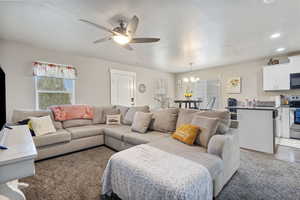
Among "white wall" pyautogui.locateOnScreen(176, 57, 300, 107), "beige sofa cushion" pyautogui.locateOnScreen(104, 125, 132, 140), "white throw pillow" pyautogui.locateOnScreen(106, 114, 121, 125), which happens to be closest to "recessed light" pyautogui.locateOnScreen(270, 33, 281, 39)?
"white wall" pyautogui.locateOnScreen(176, 57, 300, 107)

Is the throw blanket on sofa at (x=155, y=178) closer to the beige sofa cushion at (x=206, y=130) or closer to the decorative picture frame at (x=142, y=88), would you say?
the beige sofa cushion at (x=206, y=130)

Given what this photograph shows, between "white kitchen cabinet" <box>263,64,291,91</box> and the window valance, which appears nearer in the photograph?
the window valance

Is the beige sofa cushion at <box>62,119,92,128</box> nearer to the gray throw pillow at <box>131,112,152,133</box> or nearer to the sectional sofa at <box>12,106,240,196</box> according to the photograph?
the sectional sofa at <box>12,106,240,196</box>

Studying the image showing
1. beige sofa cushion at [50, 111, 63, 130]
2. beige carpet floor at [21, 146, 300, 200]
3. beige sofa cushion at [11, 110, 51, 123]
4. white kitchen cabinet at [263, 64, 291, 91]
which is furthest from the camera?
white kitchen cabinet at [263, 64, 291, 91]

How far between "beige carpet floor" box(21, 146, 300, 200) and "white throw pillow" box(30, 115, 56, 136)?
1.79ft

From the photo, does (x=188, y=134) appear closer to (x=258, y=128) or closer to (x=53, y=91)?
(x=258, y=128)

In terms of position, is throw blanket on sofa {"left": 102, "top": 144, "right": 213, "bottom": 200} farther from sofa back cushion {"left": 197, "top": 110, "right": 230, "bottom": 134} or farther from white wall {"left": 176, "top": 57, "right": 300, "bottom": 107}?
white wall {"left": 176, "top": 57, "right": 300, "bottom": 107}

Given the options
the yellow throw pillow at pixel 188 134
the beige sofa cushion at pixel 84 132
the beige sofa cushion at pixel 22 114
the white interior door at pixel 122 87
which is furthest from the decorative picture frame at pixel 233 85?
the beige sofa cushion at pixel 22 114

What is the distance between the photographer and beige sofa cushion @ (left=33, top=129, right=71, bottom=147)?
2.55 meters

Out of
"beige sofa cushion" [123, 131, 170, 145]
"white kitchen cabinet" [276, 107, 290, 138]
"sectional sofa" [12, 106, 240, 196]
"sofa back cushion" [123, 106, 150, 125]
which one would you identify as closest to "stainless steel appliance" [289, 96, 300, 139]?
"white kitchen cabinet" [276, 107, 290, 138]

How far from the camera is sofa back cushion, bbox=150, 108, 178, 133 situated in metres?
2.72

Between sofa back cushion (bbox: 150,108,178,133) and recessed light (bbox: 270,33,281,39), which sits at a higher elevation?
recessed light (bbox: 270,33,281,39)

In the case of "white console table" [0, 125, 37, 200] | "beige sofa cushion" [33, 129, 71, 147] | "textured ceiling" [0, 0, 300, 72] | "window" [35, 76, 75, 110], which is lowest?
"beige sofa cushion" [33, 129, 71, 147]

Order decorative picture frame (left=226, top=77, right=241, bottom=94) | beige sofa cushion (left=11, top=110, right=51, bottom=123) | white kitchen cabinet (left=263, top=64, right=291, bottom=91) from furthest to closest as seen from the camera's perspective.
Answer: decorative picture frame (left=226, top=77, right=241, bottom=94) → white kitchen cabinet (left=263, top=64, right=291, bottom=91) → beige sofa cushion (left=11, top=110, right=51, bottom=123)
